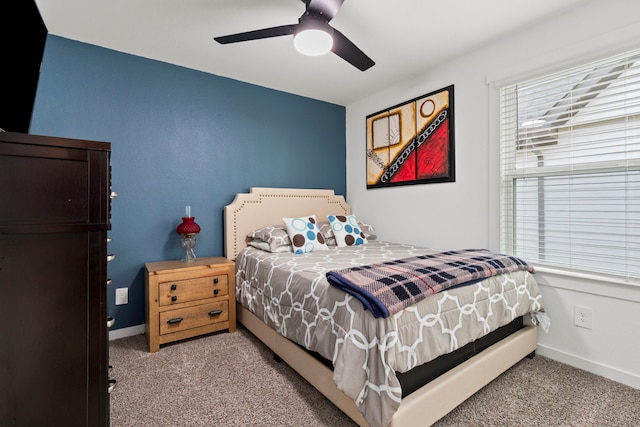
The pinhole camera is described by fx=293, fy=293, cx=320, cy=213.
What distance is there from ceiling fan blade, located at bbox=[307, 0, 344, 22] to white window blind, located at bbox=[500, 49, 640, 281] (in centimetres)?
154

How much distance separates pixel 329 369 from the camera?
1525 millimetres

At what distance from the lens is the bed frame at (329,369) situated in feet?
4.36

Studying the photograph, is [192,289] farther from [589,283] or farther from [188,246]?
[589,283]

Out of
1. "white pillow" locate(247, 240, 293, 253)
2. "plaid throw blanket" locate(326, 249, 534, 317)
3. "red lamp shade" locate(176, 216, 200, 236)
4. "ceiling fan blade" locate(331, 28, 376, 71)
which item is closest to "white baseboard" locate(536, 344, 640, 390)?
"plaid throw blanket" locate(326, 249, 534, 317)

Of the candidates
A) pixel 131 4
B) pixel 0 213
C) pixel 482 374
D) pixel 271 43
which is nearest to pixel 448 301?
pixel 482 374

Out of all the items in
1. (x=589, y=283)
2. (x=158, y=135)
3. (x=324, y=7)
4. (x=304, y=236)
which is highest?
(x=324, y=7)

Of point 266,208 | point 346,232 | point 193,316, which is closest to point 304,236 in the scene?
point 346,232

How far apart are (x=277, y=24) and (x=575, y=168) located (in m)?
2.30

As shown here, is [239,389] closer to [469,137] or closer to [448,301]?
[448,301]

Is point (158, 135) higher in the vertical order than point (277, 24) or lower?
lower

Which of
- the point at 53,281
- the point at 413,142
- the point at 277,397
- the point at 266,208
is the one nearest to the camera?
the point at 53,281

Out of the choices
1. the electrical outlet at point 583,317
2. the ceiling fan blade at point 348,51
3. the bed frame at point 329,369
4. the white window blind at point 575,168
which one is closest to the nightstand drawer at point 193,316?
the bed frame at point 329,369

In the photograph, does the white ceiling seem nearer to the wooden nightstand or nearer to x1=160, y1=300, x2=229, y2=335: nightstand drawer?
the wooden nightstand

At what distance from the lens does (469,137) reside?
2537 millimetres
